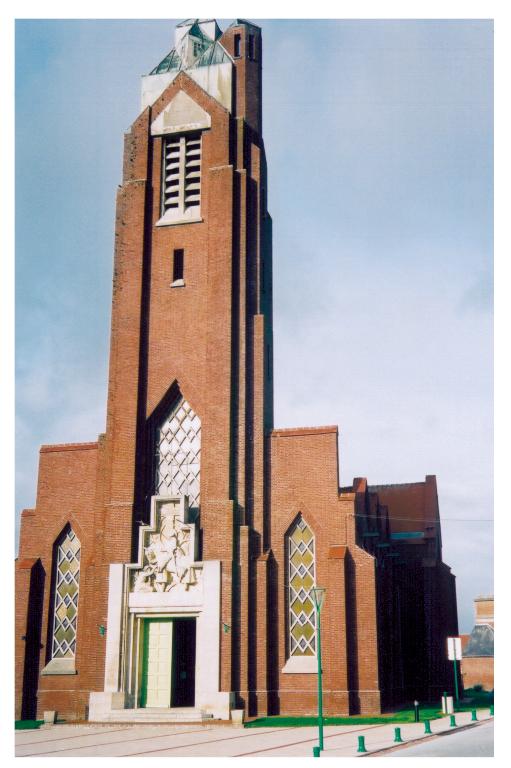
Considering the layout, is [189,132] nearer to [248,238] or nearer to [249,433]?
[248,238]

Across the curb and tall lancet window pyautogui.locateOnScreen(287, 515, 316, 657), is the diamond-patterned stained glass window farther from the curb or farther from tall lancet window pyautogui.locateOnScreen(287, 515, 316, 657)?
the curb

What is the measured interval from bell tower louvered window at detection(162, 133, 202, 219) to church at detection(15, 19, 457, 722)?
8 centimetres

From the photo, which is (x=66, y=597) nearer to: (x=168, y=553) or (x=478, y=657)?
(x=168, y=553)

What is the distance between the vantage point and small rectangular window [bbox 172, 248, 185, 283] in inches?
1211

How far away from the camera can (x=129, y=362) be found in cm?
2961

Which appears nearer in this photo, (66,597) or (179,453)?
(66,597)

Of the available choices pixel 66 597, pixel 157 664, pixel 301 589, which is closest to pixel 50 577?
pixel 66 597

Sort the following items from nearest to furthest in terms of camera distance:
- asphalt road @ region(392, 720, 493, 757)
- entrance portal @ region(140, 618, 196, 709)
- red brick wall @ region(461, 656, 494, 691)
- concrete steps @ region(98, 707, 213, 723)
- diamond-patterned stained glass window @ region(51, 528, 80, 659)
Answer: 1. asphalt road @ region(392, 720, 493, 757)
2. concrete steps @ region(98, 707, 213, 723)
3. entrance portal @ region(140, 618, 196, 709)
4. diamond-patterned stained glass window @ region(51, 528, 80, 659)
5. red brick wall @ region(461, 656, 494, 691)

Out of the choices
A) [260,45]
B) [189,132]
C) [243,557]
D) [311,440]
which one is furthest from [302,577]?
[260,45]

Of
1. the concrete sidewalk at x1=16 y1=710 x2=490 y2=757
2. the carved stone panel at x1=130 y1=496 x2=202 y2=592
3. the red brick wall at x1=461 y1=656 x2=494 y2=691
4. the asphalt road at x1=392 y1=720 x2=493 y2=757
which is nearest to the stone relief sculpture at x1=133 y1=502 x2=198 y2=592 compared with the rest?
the carved stone panel at x1=130 y1=496 x2=202 y2=592

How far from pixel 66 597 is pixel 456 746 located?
49.4ft

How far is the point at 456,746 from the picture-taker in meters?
18.3

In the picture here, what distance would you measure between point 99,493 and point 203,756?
12249 millimetres

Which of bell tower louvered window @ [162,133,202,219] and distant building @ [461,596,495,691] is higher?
bell tower louvered window @ [162,133,202,219]
